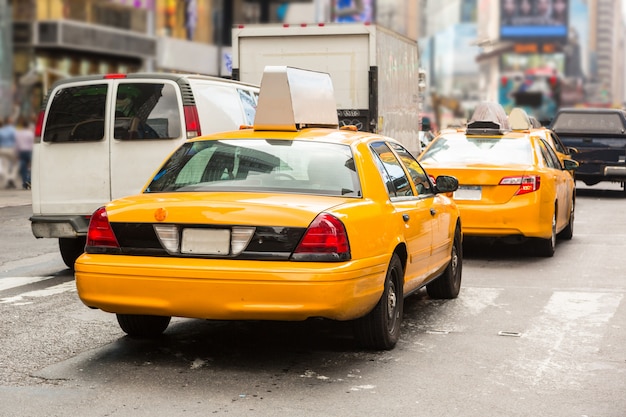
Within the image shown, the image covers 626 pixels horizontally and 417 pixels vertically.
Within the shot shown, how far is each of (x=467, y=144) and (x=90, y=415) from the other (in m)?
8.65

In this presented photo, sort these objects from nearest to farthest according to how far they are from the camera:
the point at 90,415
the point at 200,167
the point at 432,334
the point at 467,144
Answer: the point at 90,415 < the point at 200,167 < the point at 432,334 < the point at 467,144

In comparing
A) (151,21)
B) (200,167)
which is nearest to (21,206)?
(200,167)

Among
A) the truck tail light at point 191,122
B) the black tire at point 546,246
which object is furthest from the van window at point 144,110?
the black tire at point 546,246

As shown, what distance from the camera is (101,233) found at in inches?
273

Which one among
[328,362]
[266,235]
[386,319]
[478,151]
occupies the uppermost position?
[478,151]

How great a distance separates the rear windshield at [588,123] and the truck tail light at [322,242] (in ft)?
62.2

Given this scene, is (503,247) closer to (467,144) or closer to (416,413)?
(467,144)

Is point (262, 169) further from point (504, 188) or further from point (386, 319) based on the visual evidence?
point (504, 188)

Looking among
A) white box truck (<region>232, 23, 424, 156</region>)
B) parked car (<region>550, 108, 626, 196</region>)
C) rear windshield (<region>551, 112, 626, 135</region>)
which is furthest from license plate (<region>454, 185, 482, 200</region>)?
rear windshield (<region>551, 112, 626, 135</region>)

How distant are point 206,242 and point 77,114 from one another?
4.82m

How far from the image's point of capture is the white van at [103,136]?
1080 centimetres

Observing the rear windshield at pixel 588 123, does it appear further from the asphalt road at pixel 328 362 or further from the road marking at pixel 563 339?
the road marking at pixel 563 339

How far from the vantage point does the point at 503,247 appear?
564 inches

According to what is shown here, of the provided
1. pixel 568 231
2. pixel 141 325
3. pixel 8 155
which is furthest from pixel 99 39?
pixel 141 325
